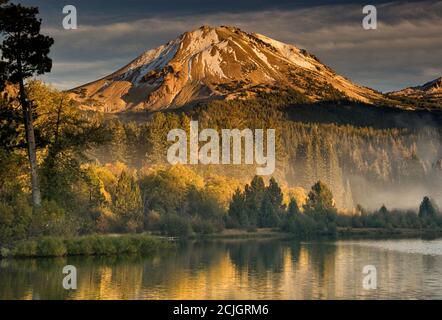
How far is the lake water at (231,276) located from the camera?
38.5m

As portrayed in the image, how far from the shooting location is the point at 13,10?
56.0 metres

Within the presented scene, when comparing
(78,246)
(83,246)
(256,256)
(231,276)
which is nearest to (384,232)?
(256,256)

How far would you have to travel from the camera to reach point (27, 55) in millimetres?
57031

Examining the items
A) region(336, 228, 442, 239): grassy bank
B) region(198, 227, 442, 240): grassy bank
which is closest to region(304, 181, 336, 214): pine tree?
region(198, 227, 442, 240): grassy bank

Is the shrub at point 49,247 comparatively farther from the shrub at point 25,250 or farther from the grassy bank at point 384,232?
the grassy bank at point 384,232

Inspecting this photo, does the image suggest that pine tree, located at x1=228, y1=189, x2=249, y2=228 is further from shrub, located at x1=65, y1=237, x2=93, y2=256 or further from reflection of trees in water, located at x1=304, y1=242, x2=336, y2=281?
shrub, located at x1=65, y1=237, x2=93, y2=256

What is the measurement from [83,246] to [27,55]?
13.6m

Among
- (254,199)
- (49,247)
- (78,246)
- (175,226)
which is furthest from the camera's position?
(254,199)

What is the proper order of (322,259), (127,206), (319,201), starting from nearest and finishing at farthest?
(322,259) → (127,206) → (319,201)

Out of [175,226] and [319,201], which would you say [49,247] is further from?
[319,201]

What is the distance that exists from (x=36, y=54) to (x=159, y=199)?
50005 mm

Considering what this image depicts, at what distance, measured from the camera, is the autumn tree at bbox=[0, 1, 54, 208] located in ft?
185
